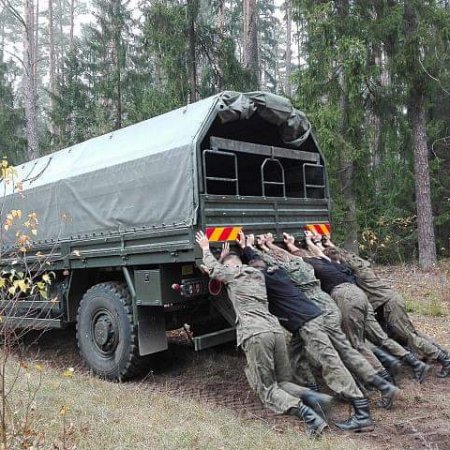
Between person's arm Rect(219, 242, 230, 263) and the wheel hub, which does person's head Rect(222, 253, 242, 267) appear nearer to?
person's arm Rect(219, 242, 230, 263)

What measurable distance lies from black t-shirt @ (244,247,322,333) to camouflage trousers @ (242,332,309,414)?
0.36 meters

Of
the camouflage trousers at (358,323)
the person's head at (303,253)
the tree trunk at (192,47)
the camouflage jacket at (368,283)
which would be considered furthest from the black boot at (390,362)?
the tree trunk at (192,47)

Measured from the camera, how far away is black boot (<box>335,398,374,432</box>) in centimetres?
426

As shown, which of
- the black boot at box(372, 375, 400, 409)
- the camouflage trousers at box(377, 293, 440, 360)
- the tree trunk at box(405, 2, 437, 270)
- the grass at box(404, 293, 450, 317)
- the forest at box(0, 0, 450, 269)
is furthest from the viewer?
the tree trunk at box(405, 2, 437, 270)

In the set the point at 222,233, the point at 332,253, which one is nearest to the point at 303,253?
the point at 332,253

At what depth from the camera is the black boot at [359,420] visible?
426 cm

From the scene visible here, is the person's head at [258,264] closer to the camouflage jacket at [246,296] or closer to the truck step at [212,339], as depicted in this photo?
the camouflage jacket at [246,296]

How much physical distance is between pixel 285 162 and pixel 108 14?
47.2ft

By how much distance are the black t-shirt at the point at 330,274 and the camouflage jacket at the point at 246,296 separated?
1.01 meters

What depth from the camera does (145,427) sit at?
13.0ft

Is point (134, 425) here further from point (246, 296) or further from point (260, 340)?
point (246, 296)

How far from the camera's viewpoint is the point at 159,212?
5.42 m

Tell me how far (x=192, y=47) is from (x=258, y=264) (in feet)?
32.8

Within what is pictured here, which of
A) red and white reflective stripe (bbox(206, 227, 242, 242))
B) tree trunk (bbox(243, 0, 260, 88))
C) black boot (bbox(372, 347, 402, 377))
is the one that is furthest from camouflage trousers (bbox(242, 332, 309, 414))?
tree trunk (bbox(243, 0, 260, 88))
